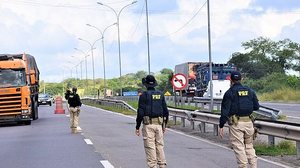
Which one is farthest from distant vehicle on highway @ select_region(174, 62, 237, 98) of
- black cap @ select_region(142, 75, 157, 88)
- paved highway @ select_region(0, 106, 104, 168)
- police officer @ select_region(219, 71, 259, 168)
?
police officer @ select_region(219, 71, 259, 168)

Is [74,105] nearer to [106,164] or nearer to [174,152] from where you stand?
[174,152]

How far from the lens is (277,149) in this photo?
44.7 ft

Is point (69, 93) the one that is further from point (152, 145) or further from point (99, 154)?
point (152, 145)

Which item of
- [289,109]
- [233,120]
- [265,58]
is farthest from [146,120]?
[265,58]

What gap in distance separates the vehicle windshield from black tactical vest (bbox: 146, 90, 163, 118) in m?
17.0

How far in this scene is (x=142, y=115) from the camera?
31.1ft

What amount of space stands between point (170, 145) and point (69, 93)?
6132 millimetres

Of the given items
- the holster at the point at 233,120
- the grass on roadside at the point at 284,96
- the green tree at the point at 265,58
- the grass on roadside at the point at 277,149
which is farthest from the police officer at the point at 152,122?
the green tree at the point at 265,58

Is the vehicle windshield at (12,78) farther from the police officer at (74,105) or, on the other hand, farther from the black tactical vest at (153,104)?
the black tactical vest at (153,104)

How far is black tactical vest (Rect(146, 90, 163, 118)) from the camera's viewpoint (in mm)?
9516

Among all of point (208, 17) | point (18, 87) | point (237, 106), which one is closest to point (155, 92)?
point (237, 106)

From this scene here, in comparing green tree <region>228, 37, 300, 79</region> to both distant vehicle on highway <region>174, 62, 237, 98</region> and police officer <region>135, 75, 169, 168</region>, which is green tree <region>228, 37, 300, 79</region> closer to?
distant vehicle on highway <region>174, 62, 237, 98</region>

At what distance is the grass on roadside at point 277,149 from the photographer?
43.0 feet

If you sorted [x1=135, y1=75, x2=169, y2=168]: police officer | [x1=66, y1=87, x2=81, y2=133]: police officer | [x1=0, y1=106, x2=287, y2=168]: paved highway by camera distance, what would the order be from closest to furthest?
[x1=135, y1=75, x2=169, y2=168]: police officer
[x1=0, y1=106, x2=287, y2=168]: paved highway
[x1=66, y1=87, x2=81, y2=133]: police officer
